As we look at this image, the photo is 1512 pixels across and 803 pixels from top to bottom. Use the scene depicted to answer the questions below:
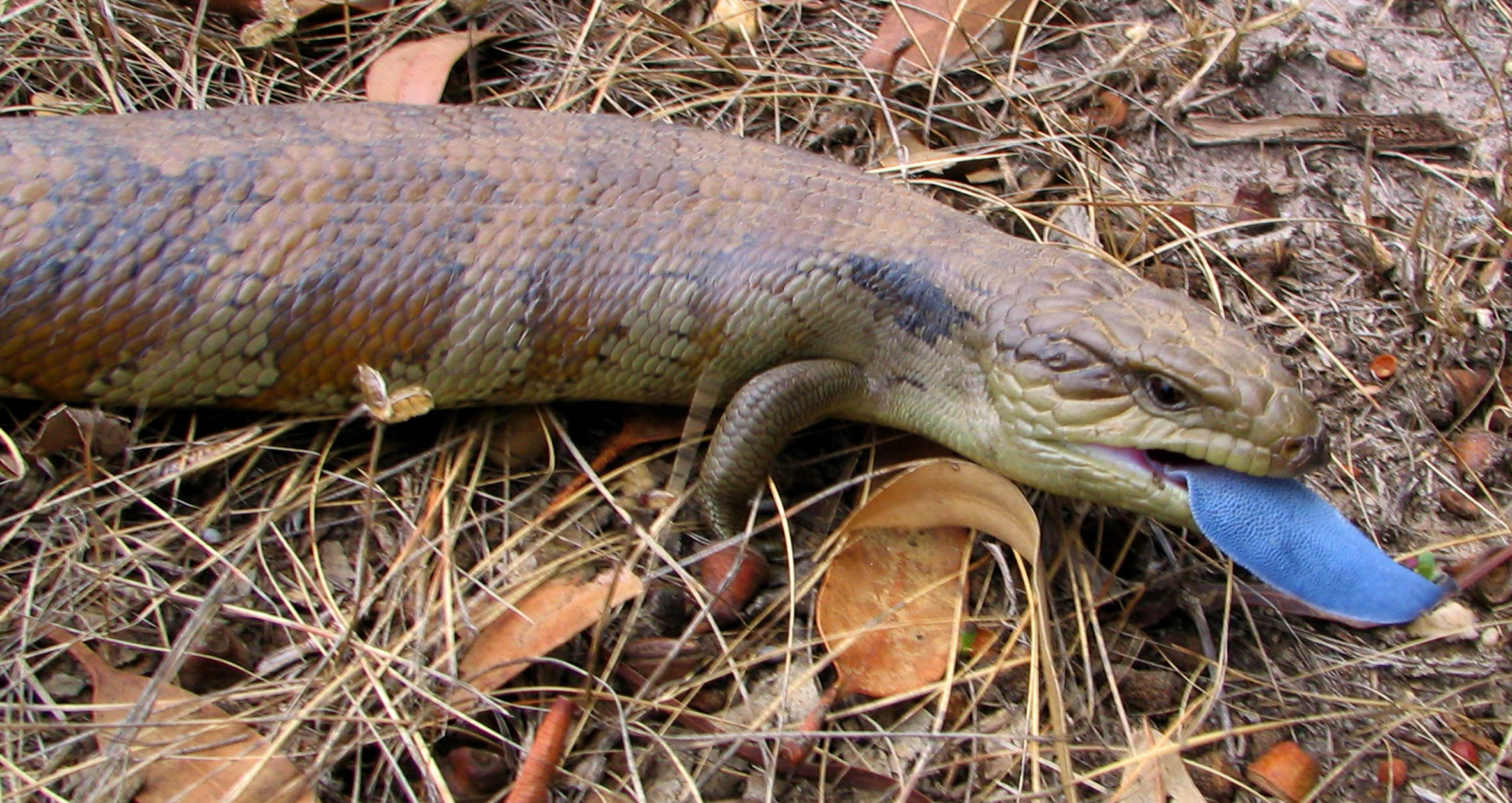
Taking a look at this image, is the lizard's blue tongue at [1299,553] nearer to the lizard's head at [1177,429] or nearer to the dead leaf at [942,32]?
the lizard's head at [1177,429]

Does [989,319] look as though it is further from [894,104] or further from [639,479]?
[894,104]

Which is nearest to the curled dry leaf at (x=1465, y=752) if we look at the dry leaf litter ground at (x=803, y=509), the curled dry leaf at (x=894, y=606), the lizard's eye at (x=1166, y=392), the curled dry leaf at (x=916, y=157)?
the dry leaf litter ground at (x=803, y=509)

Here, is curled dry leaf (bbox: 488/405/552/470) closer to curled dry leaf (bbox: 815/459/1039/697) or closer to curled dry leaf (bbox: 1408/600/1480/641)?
curled dry leaf (bbox: 815/459/1039/697)

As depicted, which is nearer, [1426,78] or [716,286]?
[716,286]

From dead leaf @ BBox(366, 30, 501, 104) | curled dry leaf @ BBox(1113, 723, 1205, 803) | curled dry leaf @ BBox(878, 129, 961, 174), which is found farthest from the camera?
curled dry leaf @ BBox(878, 129, 961, 174)

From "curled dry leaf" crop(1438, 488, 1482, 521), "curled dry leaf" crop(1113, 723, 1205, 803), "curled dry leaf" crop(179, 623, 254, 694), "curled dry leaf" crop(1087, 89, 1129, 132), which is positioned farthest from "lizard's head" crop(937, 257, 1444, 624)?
"curled dry leaf" crop(179, 623, 254, 694)

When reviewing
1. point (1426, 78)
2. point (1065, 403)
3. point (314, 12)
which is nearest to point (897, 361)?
point (1065, 403)
